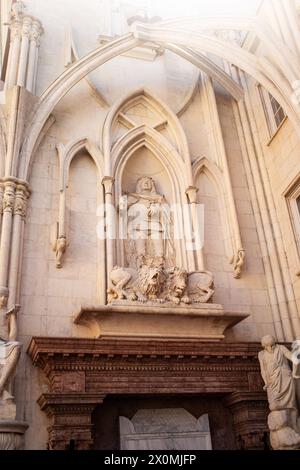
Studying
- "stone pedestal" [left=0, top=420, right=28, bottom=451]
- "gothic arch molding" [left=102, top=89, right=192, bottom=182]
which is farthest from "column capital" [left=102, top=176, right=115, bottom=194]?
"stone pedestal" [left=0, top=420, right=28, bottom=451]

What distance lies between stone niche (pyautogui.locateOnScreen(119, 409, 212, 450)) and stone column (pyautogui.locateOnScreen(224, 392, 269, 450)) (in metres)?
0.51

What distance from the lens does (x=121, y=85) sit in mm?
11125

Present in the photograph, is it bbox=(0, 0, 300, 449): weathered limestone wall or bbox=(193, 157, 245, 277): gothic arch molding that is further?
bbox=(193, 157, 245, 277): gothic arch molding

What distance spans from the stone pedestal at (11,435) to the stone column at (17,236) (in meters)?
1.84

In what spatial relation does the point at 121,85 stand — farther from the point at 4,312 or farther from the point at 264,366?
the point at 264,366

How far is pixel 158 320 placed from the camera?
816 cm

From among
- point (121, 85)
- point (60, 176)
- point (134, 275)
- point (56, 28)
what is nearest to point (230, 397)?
point (134, 275)

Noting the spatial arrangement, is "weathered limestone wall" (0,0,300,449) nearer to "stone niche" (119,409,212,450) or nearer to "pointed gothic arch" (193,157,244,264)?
"pointed gothic arch" (193,157,244,264)

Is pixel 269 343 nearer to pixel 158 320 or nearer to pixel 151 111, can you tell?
pixel 158 320

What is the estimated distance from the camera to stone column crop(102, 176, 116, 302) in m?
8.73

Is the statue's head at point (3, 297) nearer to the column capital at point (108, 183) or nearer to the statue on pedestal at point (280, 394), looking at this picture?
the column capital at point (108, 183)

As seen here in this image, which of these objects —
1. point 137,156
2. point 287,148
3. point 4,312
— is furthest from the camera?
point 137,156

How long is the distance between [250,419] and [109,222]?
406cm

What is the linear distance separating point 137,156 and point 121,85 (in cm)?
177
